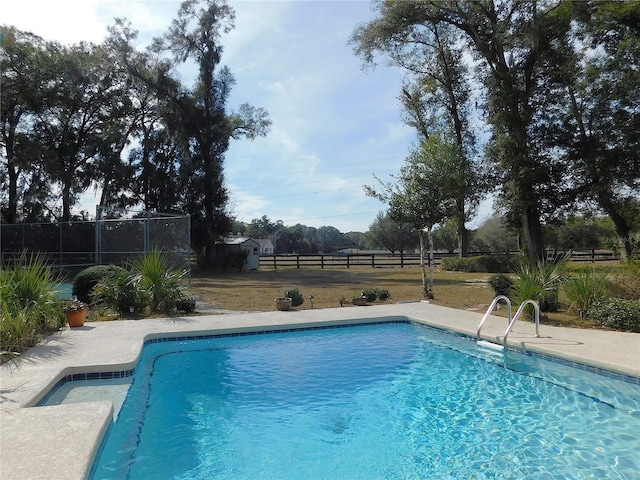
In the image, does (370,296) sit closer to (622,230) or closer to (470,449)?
(470,449)

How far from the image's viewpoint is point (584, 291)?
25.5ft

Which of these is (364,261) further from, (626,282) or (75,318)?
(75,318)

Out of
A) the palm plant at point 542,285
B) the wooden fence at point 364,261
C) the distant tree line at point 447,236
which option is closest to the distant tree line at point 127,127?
the distant tree line at point 447,236

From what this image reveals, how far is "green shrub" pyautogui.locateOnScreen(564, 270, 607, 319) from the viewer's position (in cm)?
768

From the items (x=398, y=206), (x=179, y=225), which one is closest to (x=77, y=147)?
(x=179, y=225)

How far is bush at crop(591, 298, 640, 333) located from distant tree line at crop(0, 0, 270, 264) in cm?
1973

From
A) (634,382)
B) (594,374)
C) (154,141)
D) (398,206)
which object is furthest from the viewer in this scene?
(154,141)

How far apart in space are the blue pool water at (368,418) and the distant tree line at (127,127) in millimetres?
18876

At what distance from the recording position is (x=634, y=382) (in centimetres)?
459

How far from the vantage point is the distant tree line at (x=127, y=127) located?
21500 mm

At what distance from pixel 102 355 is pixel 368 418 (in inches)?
135

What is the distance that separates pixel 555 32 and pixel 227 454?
786 inches

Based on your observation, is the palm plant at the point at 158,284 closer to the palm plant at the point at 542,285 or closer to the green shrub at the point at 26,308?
the green shrub at the point at 26,308

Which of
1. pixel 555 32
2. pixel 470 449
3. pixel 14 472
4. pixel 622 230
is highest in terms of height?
pixel 555 32
